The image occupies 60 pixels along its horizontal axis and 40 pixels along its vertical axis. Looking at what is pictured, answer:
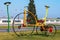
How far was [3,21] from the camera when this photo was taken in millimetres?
49281

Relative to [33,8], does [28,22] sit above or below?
below

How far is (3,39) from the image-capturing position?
1416 centimetres

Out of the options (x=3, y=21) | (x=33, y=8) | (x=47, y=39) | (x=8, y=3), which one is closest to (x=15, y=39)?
(x=47, y=39)

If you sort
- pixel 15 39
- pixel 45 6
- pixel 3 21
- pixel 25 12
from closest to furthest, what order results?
pixel 15 39, pixel 25 12, pixel 45 6, pixel 3 21

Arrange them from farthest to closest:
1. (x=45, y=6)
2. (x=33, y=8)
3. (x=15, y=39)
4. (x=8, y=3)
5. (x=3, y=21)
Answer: (x=3, y=21)
(x=33, y=8)
(x=8, y=3)
(x=45, y=6)
(x=15, y=39)

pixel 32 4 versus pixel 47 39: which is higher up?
pixel 32 4

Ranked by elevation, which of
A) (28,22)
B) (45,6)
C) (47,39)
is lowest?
(47,39)

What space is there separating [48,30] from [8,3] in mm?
6502

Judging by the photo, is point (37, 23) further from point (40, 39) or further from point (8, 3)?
point (8, 3)

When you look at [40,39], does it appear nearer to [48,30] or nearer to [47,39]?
[47,39]

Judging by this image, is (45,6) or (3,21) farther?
(3,21)

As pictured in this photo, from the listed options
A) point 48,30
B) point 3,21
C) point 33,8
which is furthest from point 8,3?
point 3,21

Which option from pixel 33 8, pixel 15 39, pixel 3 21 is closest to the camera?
pixel 15 39

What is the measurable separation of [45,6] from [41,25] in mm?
1925
